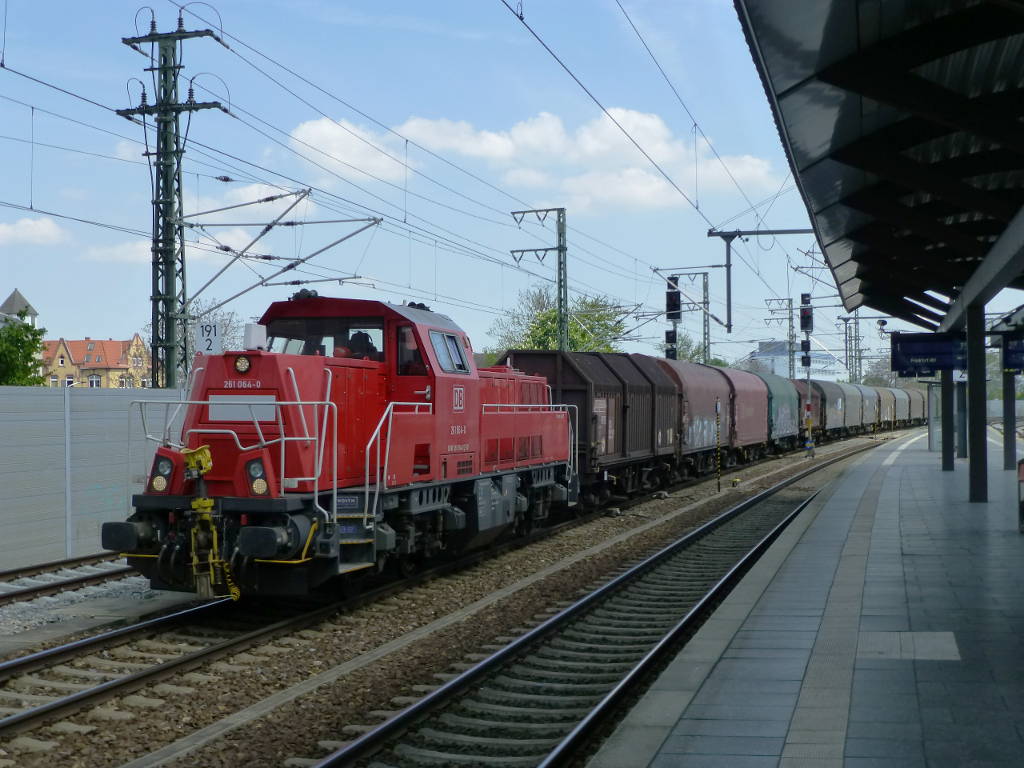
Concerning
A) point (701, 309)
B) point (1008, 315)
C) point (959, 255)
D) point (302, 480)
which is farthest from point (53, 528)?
point (701, 309)

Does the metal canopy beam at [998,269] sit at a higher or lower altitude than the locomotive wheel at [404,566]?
higher

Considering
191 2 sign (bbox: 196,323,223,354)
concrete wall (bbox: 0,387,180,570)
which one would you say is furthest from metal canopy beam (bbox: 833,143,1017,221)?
concrete wall (bbox: 0,387,180,570)

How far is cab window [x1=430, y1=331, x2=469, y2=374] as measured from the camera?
11.9 metres

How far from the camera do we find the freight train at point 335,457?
9.41m

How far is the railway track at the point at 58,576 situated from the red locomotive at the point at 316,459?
212 cm

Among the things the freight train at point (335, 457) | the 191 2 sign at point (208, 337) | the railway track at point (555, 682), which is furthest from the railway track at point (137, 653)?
the 191 2 sign at point (208, 337)

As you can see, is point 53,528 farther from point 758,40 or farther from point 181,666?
point 758,40

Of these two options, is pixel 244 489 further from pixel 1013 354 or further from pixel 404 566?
pixel 1013 354

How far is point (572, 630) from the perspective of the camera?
9797mm

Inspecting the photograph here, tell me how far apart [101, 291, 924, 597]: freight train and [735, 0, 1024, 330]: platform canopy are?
483 cm

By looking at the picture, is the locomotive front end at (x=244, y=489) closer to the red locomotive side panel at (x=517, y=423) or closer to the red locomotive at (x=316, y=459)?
the red locomotive at (x=316, y=459)

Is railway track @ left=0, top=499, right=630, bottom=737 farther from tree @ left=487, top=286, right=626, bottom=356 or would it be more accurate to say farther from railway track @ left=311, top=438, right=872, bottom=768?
tree @ left=487, top=286, right=626, bottom=356

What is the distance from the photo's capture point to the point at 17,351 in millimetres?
33938

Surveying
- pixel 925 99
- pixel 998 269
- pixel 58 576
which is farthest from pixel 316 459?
pixel 998 269
